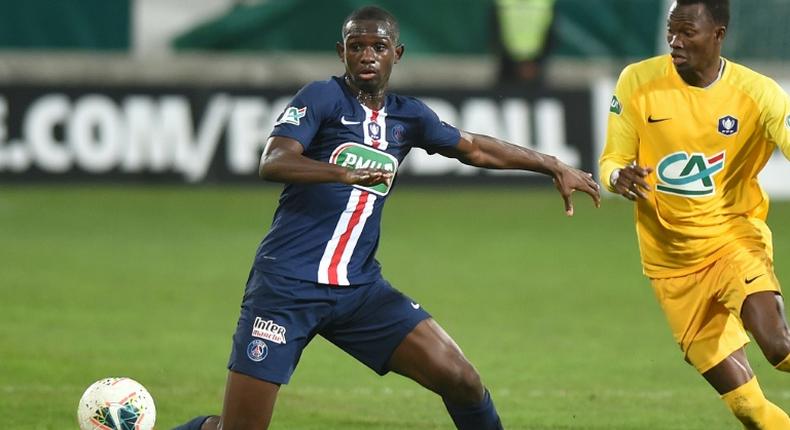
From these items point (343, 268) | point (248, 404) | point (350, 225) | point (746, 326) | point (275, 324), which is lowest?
point (248, 404)

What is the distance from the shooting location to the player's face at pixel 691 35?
23.1 ft

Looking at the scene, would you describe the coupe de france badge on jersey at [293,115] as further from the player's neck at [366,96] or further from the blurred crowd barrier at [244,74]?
the blurred crowd barrier at [244,74]

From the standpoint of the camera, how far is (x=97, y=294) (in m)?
12.8

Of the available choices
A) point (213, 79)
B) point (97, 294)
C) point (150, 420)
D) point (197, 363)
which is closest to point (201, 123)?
point (213, 79)

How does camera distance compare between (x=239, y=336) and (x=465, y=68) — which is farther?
(x=465, y=68)

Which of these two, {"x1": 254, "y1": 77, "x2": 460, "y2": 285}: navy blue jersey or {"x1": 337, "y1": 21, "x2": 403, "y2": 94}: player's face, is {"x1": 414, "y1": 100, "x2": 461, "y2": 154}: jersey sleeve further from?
{"x1": 337, "y1": 21, "x2": 403, "y2": 94}: player's face

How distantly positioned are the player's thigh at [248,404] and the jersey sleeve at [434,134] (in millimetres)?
1362

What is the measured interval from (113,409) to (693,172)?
304 centimetres

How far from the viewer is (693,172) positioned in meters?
7.27

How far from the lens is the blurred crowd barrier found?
19297 mm

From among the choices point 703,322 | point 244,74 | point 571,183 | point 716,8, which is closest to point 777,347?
point 703,322

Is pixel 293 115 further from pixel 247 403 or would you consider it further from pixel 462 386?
pixel 462 386

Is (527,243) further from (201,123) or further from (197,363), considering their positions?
(197,363)

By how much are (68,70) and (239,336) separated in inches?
624
